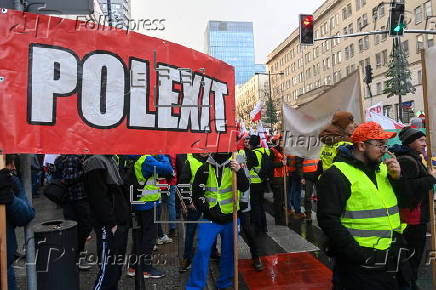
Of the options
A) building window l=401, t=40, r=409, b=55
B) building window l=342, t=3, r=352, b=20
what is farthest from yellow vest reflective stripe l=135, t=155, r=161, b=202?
building window l=342, t=3, r=352, b=20

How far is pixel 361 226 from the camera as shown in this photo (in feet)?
9.68

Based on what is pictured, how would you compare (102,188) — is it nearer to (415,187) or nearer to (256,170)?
(415,187)

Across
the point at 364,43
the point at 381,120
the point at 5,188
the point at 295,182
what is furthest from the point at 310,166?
the point at 364,43

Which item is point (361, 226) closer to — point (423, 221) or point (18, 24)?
point (423, 221)

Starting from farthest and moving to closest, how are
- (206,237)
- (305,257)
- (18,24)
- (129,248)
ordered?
(129,248) → (305,257) → (206,237) → (18,24)

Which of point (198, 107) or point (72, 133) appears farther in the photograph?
point (198, 107)

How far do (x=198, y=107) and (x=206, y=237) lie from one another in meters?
1.71

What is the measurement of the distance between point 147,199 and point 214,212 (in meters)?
1.11

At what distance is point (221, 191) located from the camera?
4.74m

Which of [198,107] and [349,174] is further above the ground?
[198,107]

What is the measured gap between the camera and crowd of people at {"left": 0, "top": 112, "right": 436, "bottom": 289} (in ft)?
9.65

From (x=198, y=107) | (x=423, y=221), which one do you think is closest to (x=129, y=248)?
(x=198, y=107)

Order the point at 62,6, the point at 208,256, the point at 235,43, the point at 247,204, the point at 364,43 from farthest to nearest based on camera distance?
the point at 235,43, the point at 364,43, the point at 247,204, the point at 208,256, the point at 62,6

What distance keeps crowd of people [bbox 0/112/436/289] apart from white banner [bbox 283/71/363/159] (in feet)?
1.95
